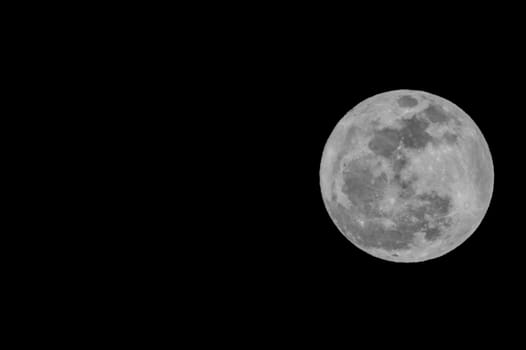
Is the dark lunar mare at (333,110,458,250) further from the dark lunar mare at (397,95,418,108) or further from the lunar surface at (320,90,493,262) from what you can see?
the dark lunar mare at (397,95,418,108)

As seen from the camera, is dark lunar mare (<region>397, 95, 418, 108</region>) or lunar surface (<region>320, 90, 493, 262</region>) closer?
lunar surface (<region>320, 90, 493, 262</region>)

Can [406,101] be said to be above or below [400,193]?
above

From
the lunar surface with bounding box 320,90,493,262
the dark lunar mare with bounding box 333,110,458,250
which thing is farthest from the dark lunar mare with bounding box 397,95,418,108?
the dark lunar mare with bounding box 333,110,458,250

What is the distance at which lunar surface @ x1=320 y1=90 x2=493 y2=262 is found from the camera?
7406 mm

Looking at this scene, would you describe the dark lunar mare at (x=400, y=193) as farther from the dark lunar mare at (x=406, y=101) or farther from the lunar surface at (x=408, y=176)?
the dark lunar mare at (x=406, y=101)

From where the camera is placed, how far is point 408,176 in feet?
24.2

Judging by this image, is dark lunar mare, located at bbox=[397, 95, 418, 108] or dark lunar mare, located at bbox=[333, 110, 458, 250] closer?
dark lunar mare, located at bbox=[333, 110, 458, 250]

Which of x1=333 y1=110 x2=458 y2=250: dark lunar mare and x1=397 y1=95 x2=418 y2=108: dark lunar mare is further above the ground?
x1=397 y1=95 x2=418 y2=108: dark lunar mare

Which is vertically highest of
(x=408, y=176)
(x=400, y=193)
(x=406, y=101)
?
(x=406, y=101)

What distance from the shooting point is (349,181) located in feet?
25.4

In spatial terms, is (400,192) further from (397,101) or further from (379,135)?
(397,101)

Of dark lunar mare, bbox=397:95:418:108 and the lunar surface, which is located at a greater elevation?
dark lunar mare, bbox=397:95:418:108

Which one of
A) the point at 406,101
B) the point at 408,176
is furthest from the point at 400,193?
the point at 406,101

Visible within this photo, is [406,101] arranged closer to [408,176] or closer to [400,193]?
[408,176]
